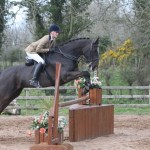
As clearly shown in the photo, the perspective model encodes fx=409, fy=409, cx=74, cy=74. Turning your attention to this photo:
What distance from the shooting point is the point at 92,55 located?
8383mm

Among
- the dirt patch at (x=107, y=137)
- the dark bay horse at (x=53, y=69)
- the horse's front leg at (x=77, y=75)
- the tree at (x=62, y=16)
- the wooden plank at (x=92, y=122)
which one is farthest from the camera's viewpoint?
the tree at (x=62, y=16)

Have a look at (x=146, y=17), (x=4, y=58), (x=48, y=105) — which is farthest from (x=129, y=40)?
(x=48, y=105)

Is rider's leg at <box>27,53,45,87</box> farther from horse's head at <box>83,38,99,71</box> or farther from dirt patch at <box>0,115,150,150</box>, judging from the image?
dirt patch at <box>0,115,150,150</box>

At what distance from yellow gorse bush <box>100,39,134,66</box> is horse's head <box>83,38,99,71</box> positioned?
46.1 ft

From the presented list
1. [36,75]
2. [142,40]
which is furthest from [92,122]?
[142,40]

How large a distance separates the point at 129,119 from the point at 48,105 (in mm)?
4646

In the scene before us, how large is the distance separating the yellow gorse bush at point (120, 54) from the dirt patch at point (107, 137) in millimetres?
10501

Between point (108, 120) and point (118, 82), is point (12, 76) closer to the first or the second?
point (108, 120)

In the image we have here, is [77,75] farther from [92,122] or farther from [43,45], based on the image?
[92,122]

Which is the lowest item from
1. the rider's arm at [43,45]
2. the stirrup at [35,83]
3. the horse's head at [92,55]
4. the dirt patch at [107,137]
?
the dirt patch at [107,137]

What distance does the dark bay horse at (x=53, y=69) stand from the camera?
835cm

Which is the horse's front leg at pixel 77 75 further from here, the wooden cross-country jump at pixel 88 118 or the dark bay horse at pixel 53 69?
the wooden cross-country jump at pixel 88 118

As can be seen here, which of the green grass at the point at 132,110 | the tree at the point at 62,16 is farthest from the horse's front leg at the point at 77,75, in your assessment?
the tree at the point at 62,16

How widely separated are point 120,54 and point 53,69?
14.8 meters
